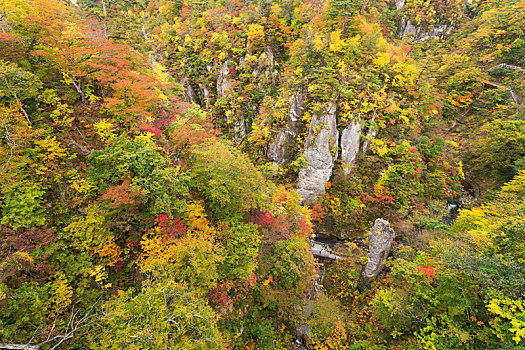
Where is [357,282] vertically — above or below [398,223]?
below

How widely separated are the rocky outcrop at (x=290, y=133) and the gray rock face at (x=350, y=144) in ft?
17.8

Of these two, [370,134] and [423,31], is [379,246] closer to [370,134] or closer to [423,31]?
[370,134]

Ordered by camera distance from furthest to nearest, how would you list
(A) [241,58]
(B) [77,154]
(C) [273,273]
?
1. (A) [241,58]
2. (C) [273,273]
3. (B) [77,154]

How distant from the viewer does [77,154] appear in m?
8.90

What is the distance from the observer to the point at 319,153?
21438 mm

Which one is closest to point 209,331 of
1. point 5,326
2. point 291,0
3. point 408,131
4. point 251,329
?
point 5,326

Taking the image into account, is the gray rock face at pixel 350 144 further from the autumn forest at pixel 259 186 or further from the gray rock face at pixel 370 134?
the gray rock face at pixel 370 134

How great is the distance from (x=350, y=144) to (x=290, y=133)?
674 centimetres

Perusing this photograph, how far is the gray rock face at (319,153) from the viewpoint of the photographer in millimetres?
21266

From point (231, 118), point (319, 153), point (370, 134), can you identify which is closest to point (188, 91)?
point (231, 118)

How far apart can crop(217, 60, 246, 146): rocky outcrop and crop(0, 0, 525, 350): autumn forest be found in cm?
63

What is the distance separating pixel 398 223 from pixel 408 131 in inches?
412

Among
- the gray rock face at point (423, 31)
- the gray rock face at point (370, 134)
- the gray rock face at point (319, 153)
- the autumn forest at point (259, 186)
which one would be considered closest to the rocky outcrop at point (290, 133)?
the autumn forest at point (259, 186)

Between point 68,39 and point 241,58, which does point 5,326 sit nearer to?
point 68,39
